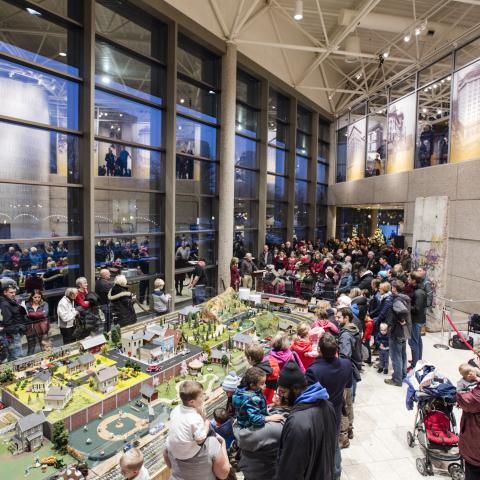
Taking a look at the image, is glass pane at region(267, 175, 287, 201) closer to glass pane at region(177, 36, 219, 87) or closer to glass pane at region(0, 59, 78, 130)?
glass pane at region(177, 36, 219, 87)

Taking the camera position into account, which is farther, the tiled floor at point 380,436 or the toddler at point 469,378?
the tiled floor at point 380,436

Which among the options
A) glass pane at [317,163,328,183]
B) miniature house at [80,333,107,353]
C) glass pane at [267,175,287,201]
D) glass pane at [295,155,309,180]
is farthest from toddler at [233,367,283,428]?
glass pane at [317,163,328,183]

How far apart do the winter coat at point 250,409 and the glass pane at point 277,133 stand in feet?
47.2

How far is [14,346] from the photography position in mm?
5008

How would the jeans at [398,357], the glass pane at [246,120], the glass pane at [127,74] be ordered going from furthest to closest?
the glass pane at [246,120] → the glass pane at [127,74] → the jeans at [398,357]

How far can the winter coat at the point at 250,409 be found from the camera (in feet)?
8.61

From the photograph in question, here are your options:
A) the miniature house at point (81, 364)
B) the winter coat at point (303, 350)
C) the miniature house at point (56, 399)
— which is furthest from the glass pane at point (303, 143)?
the miniature house at point (56, 399)

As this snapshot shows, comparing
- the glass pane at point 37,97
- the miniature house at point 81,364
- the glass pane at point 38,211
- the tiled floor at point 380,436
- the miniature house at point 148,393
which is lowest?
the tiled floor at point 380,436

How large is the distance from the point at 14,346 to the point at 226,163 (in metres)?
8.79

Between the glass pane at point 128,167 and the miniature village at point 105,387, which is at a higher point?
the glass pane at point 128,167

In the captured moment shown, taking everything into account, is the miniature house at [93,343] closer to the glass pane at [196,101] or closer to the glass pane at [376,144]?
the glass pane at [196,101]

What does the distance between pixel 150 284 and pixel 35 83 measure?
5.60 meters

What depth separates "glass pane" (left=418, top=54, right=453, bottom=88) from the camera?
11727 mm

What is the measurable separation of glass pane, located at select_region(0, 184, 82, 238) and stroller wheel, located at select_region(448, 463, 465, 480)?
8.09m
